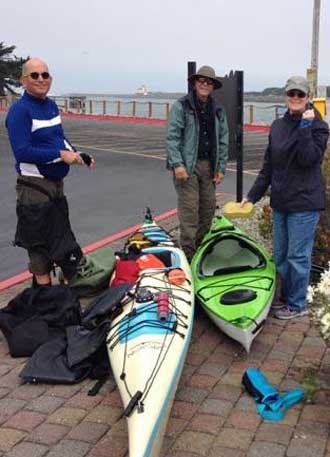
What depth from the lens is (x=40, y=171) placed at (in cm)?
512

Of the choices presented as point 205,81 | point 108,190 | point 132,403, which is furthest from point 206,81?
point 108,190

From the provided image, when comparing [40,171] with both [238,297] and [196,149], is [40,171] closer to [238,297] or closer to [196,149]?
[196,149]

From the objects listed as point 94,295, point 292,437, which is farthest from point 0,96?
point 292,437

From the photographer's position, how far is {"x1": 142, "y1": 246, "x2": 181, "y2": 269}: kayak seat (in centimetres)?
543

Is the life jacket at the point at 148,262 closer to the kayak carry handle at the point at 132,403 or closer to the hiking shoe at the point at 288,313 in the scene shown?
the hiking shoe at the point at 288,313

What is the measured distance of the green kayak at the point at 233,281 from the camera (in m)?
4.57

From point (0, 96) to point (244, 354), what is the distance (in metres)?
42.1

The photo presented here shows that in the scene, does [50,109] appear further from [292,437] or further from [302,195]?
[292,437]

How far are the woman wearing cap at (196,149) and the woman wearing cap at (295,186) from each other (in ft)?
2.61

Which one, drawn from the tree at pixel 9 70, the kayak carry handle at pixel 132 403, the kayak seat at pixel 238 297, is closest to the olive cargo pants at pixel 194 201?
the kayak seat at pixel 238 297

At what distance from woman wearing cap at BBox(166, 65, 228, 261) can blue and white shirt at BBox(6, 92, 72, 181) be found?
3.80 feet

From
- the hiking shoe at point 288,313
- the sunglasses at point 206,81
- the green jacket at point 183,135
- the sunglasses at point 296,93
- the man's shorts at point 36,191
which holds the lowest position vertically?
the hiking shoe at point 288,313

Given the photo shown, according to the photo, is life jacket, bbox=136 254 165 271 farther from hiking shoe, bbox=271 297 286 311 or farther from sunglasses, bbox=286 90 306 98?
sunglasses, bbox=286 90 306 98

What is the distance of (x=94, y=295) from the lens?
5824 millimetres
